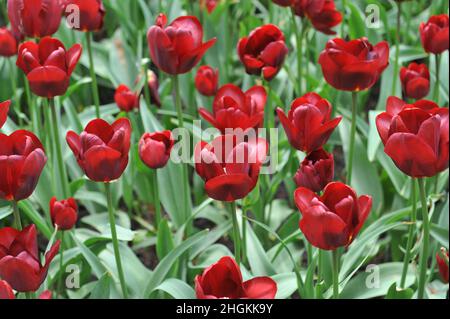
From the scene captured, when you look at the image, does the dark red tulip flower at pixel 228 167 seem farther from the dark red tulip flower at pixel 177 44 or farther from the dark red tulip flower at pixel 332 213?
the dark red tulip flower at pixel 177 44

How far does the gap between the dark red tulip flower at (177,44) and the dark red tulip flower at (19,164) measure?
1.09 feet

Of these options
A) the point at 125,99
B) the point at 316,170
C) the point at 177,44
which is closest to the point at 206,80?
the point at 125,99

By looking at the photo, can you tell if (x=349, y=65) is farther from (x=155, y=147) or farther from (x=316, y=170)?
(x=155, y=147)

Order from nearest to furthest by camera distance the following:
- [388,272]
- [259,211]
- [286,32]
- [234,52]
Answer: [388,272]
[259,211]
[286,32]
[234,52]

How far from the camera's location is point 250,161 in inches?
47.7

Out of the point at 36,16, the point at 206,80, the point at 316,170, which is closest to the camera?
the point at 316,170

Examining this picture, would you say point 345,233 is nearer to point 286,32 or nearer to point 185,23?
point 185,23

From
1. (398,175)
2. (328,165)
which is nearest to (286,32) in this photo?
(398,175)

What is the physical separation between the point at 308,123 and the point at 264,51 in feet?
1.18

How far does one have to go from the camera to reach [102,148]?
48.3 inches

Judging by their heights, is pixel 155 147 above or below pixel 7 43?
below

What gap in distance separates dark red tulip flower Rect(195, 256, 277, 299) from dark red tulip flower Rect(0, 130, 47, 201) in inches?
12.4

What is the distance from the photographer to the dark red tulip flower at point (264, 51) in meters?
1.66
